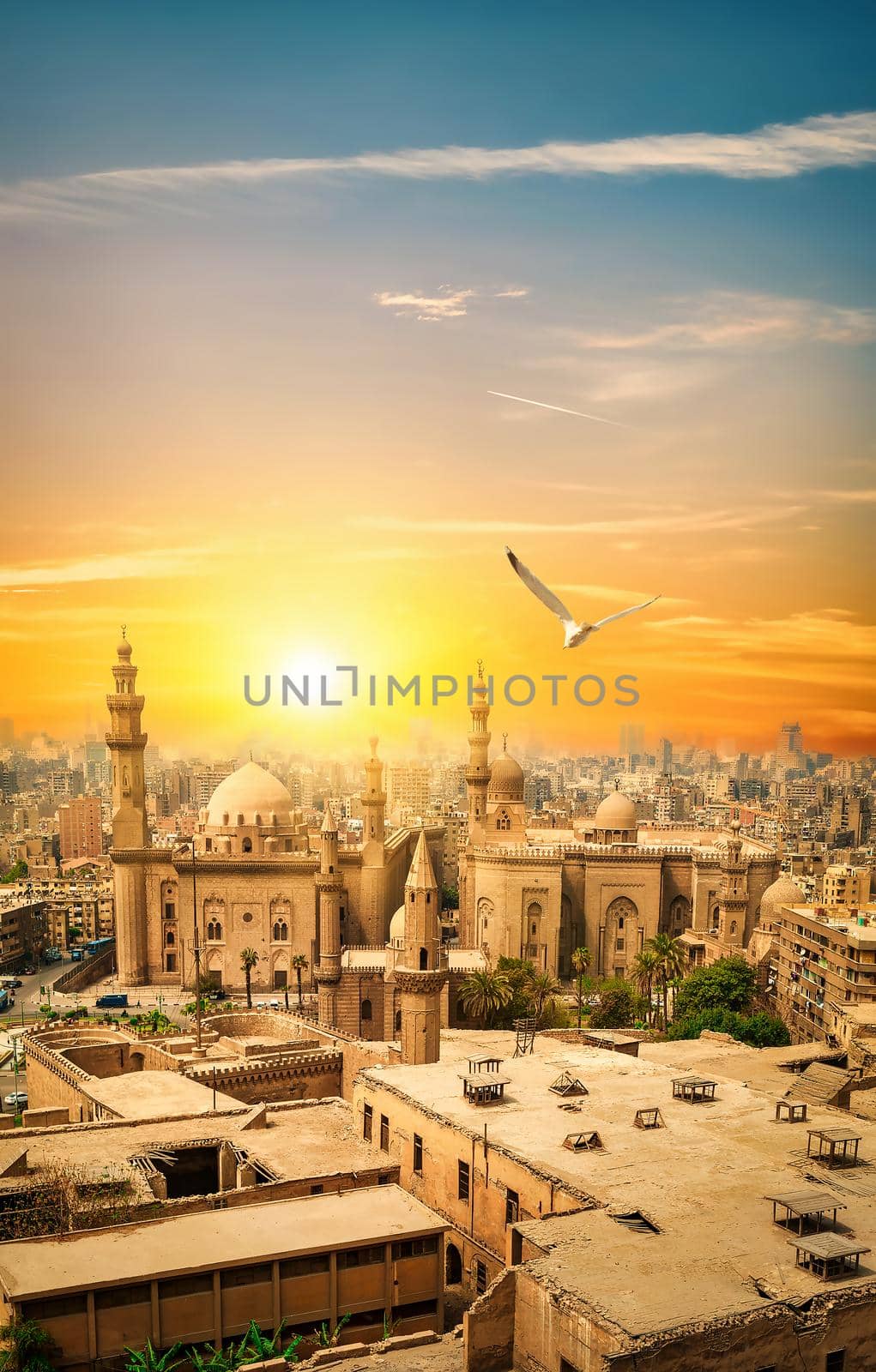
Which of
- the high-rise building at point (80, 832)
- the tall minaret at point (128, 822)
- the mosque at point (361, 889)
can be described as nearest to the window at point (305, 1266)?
the mosque at point (361, 889)

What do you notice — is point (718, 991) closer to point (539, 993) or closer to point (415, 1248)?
point (539, 993)

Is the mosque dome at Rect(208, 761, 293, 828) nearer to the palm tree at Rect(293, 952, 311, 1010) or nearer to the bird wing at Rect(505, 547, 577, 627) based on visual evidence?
the palm tree at Rect(293, 952, 311, 1010)

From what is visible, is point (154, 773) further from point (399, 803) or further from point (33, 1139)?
point (33, 1139)

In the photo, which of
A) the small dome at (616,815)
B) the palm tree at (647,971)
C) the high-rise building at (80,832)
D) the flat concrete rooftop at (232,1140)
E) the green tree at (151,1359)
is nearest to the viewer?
the green tree at (151,1359)

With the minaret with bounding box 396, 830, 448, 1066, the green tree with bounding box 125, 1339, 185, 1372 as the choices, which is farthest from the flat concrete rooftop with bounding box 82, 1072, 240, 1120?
the green tree with bounding box 125, 1339, 185, 1372

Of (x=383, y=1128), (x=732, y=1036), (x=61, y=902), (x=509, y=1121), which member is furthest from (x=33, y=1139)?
(x=61, y=902)

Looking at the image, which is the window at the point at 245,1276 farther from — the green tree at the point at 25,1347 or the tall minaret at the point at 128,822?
the tall minaret at the point at 128,822
